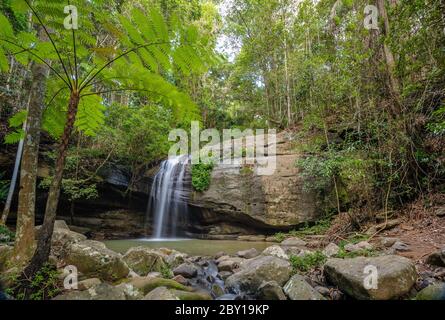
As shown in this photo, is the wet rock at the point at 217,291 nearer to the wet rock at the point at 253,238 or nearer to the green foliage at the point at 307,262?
the green foliage at the point at 307,262

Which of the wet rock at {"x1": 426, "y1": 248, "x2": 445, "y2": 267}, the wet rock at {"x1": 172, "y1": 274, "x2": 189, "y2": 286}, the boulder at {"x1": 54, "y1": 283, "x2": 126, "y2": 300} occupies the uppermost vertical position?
the wet rock at {"x1": 426, "y1": 248, "x2": 445, "y2": 267}

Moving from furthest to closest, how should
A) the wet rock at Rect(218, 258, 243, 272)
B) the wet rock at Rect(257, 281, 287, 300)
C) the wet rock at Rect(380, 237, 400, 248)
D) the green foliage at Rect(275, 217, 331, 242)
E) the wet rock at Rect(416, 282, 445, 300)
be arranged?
the green foliage at Rect(275, 217, 331, 242), the wet rock at Rect(380, 237, 400, 248), the wet rock at Rect(218, 258, 243, 272), the wet rock at Rect(257, 281, 287, 300), the wet rock at Rect(416, 282, 445, 300)

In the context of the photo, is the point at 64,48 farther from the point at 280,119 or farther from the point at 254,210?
the point at 280,119

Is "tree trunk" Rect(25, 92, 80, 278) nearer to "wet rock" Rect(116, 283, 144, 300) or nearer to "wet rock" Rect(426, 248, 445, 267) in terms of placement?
"wet rock" Rect(116, 283, 144, 300)

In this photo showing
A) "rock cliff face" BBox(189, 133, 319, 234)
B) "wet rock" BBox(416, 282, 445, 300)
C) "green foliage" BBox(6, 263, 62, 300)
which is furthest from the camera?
"rock cliff face" BBox(189, 133, 319, 234)

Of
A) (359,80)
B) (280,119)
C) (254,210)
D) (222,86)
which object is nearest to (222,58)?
(359,80)

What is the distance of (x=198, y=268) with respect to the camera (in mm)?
4336

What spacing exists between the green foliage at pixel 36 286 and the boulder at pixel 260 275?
2000mm

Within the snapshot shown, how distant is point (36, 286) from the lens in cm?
222

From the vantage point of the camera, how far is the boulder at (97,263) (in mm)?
3033

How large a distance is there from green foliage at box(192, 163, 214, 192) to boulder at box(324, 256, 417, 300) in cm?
659

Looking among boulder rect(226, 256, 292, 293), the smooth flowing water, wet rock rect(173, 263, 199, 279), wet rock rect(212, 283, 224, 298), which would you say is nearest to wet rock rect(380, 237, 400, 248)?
boulder rect(226, 256, 292, 293)

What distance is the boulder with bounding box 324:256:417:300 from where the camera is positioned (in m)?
2.52

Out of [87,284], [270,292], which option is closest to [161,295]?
[87,284]
